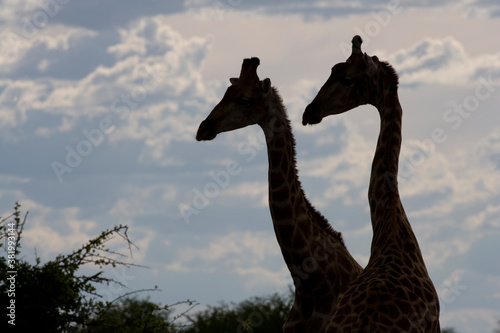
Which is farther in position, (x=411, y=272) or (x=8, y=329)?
(x=8, y=329)

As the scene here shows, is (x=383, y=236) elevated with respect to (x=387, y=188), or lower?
lower

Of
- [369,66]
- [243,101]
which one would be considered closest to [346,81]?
[369,66]

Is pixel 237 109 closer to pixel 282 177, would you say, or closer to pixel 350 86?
pixel 282 177

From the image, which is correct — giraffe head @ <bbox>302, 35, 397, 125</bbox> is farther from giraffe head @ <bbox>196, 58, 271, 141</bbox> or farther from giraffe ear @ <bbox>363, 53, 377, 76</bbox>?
giraffe head @ <bbox>196, 58, 271, 141</bbox>

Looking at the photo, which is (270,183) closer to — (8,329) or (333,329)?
(333,329)

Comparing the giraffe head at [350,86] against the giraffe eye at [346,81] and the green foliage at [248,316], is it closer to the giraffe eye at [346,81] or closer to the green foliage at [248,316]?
the giraffe eye at [346,81]

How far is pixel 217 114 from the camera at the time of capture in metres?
9.83

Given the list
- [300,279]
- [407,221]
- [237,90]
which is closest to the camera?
[407,221]

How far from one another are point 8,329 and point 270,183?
19.3ft

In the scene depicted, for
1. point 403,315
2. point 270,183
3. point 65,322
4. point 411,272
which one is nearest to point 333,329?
point 403,315

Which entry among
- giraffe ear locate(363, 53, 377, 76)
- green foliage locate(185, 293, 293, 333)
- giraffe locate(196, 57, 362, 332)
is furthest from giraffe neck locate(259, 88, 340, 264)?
green foliage locate(185, 293, 293, 333)

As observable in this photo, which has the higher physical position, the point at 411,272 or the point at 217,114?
the point at 217,114

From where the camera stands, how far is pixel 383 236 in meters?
8.35

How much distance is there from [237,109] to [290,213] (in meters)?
1.47
